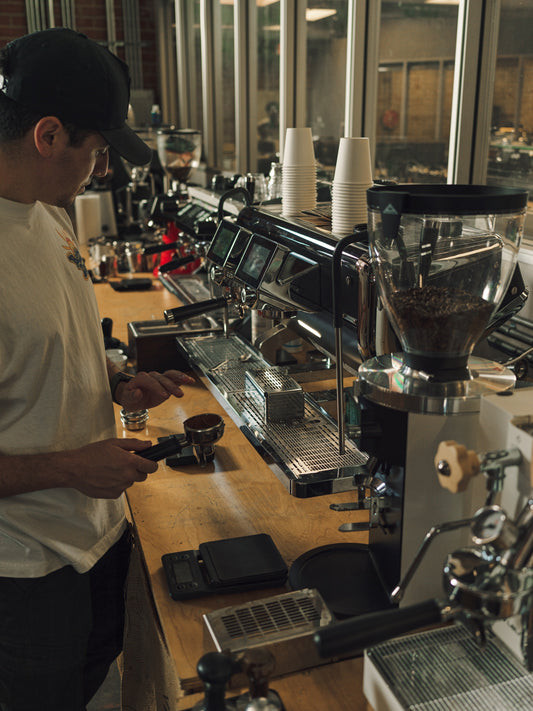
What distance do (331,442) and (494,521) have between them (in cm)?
78

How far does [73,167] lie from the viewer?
4.33 feet

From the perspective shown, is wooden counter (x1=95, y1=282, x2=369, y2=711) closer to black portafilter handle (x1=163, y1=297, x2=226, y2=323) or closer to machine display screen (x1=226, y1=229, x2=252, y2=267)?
black portafilter handle (x1=163, y1=297, x2=226, y2=323)

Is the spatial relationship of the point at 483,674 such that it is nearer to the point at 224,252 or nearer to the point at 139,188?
the point at 224,252

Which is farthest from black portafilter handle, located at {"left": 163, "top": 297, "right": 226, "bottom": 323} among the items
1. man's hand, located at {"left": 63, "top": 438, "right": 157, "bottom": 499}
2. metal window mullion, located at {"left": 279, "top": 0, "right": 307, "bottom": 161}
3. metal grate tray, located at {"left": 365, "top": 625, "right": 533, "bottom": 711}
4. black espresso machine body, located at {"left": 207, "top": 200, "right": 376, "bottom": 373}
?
metal window mullion, located at {"left": 279, "top": 0, "right": 307, "bottom": 161}

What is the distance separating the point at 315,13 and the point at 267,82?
0.77 m

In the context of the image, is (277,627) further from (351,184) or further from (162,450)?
(351,184)

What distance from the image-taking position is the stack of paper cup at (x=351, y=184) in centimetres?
177

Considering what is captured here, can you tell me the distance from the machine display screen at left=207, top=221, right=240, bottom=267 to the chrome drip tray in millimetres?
302

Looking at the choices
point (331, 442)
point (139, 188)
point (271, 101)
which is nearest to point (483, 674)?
point (331, 442)

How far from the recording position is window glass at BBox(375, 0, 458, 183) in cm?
311

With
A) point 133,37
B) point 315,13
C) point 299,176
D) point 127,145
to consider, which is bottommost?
point 299,176

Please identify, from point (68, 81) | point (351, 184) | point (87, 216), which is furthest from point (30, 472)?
point (87, 216)

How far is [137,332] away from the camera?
8.26 feet

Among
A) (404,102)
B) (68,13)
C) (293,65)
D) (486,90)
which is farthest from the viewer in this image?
(68,13)
